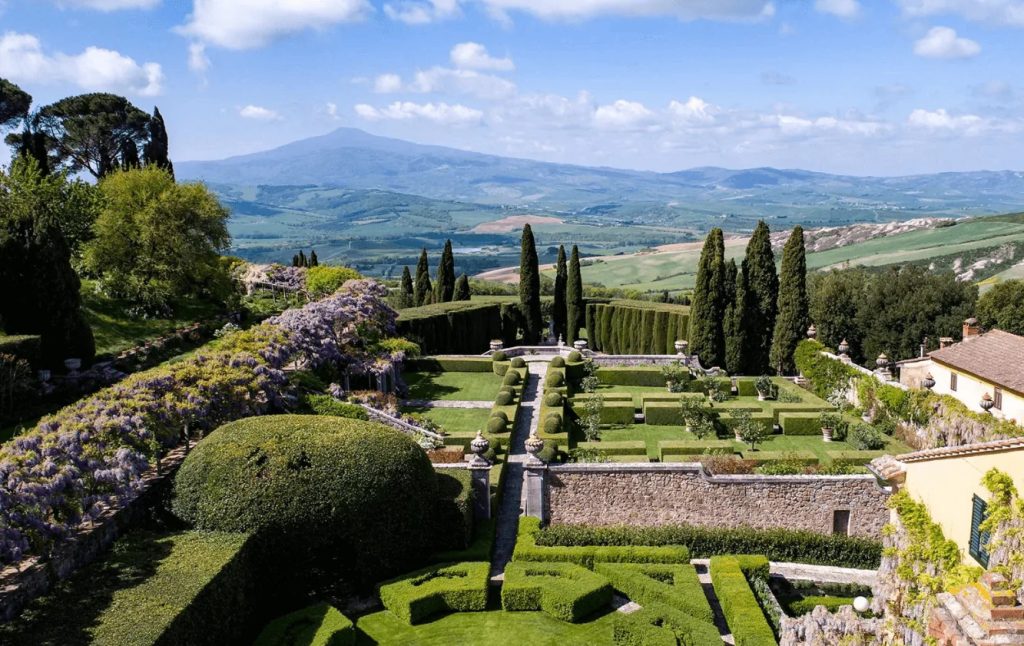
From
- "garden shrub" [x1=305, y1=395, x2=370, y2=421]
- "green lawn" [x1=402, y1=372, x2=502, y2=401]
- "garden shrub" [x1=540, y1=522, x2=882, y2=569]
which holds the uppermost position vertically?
"garden shrub" [x1=305, y1=395, x2=370, y2=421]

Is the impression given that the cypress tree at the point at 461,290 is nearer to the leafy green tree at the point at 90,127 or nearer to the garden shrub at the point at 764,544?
the leafy green tree at the point at 90,127

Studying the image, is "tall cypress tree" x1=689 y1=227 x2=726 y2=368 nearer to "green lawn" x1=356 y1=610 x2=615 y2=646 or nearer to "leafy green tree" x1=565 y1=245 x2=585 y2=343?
"leafy green tree" x1=565 y1=245 x2=585 y2=343

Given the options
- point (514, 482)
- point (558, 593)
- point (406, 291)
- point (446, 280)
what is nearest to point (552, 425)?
point (514, 482)

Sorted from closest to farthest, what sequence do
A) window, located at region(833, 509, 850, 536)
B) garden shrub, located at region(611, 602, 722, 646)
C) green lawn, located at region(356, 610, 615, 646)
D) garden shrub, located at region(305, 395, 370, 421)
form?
garden shrub, located at region(611, 602, 722, 646) < green lawn, located at region(356, 610, 615, 646) < window, located at region(833, 509, 850, 536) < garden shrub, located at region(305, 395, 370, 421)

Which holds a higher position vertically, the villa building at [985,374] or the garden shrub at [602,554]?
the villa building at [985,374]

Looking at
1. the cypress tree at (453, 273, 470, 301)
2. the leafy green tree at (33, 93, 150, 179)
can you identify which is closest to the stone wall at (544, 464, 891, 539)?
the cypress tree at (453, 273, 470, 301)

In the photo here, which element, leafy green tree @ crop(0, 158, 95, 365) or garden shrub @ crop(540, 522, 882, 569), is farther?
leafy green tree @ crop(0, 158, 95, 365)

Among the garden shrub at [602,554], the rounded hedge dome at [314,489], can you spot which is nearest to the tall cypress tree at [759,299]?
the garden shrub at [602,554]

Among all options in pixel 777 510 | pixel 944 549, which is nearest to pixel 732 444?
pixel 777 510
